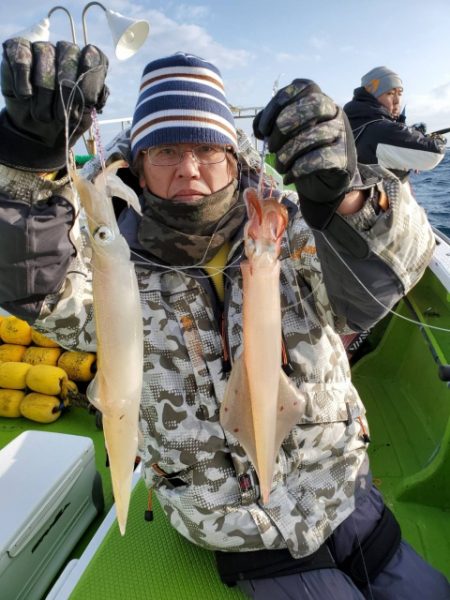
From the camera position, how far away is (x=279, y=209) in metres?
1.53

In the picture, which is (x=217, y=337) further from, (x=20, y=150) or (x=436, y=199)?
(x=436, y=199)

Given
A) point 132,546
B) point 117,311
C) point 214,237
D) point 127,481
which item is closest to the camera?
point 117,311

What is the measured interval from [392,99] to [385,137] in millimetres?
1319

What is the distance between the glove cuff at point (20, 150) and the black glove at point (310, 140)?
915 mm

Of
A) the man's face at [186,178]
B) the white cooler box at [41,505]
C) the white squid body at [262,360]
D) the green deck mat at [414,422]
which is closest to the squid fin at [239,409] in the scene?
the white squid body at [262,360]

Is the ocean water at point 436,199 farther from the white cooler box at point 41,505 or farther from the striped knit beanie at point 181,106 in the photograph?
the white cooler box at point 41,505

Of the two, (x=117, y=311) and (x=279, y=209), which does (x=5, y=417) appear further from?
(x=279, y=209)

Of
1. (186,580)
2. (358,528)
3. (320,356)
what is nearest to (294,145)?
(320,356)

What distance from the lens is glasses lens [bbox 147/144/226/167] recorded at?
2.17m

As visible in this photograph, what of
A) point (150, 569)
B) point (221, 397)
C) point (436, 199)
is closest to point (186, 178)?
point (221, 397)

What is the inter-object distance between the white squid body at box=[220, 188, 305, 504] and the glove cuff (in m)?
0.90

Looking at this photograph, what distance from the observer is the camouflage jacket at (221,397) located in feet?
7.09

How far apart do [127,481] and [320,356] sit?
1094mm

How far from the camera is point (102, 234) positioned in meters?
1.41
